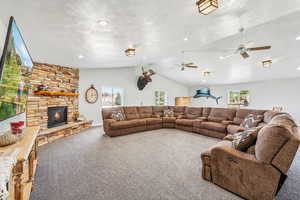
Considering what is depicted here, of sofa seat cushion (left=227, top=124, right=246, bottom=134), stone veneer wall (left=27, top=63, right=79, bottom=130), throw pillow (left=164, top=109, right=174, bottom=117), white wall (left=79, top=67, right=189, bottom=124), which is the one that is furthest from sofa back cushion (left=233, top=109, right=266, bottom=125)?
stone veneer wall (left=27, top=63, right=79, bottom=130)

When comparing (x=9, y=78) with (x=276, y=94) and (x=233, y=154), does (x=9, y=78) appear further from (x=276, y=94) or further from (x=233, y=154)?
(x=276, y=94)

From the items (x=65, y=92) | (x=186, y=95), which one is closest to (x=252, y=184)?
(x=65, y=92)

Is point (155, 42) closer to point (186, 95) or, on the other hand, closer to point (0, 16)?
point (0, 16)

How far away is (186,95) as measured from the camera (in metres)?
10.9

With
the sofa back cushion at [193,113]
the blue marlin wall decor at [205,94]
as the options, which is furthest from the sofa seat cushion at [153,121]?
the blue marlin wall decor at [205,94]

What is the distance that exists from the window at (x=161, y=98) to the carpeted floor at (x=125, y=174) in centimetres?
536

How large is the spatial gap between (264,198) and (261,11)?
3.14m

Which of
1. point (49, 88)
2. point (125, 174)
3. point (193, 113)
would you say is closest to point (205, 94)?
point (193, 113)

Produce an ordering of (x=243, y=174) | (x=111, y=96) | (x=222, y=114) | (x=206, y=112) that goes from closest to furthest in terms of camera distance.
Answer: (x=243, y=174), (x=222, y=114), (x=206, y=112), (x=111, y=96)

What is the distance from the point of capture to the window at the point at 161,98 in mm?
8806

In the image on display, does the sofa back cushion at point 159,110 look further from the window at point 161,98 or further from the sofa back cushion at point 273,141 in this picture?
the sofa back cushion at point 273,141

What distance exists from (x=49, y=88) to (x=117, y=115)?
2.39 m

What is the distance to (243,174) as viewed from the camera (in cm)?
167

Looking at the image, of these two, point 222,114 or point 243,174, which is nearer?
point 243,174
